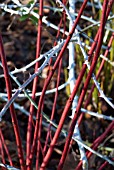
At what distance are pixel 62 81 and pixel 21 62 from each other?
0.29 metres

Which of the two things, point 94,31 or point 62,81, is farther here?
point 62,81

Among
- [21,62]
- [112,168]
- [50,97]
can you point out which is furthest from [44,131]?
[21,62]

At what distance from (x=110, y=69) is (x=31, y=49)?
2.10ft

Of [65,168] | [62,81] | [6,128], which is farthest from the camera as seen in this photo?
[62,81]

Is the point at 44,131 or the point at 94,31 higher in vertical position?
the point at 94,31

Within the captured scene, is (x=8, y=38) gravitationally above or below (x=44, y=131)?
above

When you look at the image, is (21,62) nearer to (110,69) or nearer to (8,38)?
(8,38)

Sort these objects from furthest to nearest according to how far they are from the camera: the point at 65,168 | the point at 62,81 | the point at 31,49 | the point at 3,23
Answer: the point at 3,23 < the point at 31,49 < the point at 62,81 < the point at 65,168

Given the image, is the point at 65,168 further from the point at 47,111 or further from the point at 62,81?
the point at 62,81

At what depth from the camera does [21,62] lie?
2.35 m

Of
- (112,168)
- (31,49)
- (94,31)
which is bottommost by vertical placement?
(112,168)

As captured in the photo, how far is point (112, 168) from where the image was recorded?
1.79 meters

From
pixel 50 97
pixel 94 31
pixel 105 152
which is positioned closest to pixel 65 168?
pixel 105 152

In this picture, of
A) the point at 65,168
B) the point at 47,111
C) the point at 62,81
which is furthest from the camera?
the point at 62,81
